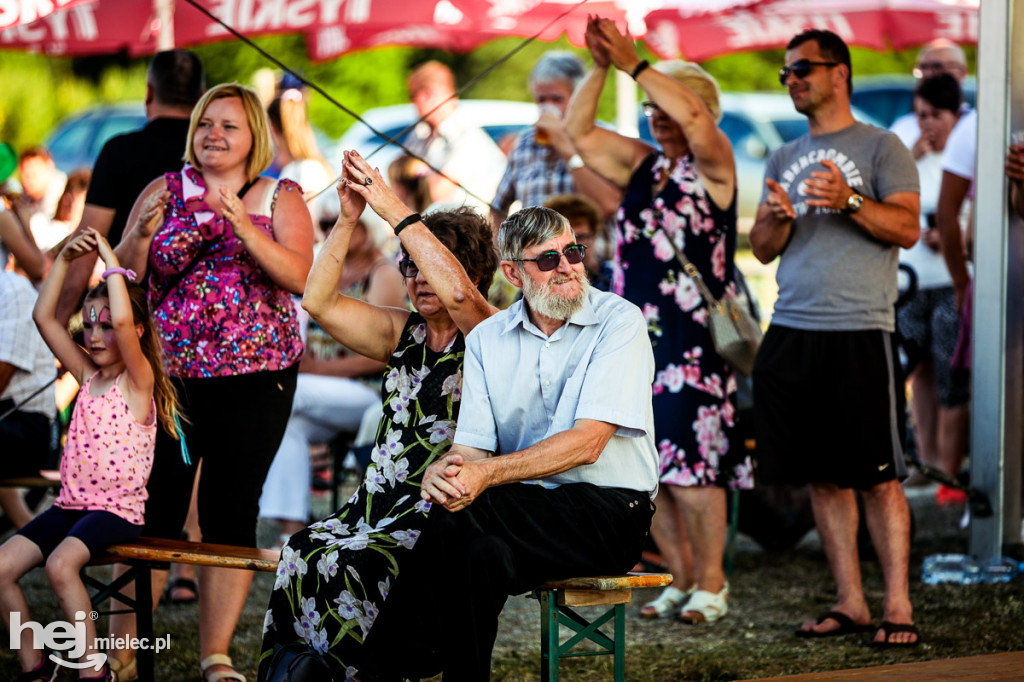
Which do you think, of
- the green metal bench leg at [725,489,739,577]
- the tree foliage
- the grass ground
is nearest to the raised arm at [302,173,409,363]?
the grass ground

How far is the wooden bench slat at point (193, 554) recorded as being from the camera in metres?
3.72

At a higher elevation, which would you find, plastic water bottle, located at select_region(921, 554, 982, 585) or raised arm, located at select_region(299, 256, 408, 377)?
raised arm, located at select_region(299, 256, 408, 377)

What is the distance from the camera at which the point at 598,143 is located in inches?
209

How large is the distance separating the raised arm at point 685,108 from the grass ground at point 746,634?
5.67 ft

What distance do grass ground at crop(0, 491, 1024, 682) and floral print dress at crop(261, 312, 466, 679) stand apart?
0.90m

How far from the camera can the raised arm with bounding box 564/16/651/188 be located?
17.3ft

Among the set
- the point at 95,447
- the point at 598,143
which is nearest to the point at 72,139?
the point at 598,143

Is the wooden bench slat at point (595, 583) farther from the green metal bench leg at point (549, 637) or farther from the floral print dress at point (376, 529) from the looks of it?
the floral print dress at point (376, 529)

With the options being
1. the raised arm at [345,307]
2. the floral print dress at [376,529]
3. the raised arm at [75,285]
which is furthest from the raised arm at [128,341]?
the floral print dress at [376,529]

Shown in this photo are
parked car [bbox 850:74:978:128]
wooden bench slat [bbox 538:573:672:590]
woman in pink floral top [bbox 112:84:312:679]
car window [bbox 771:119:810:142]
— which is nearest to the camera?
wooden bench slat [bbox 538:573:672:590]

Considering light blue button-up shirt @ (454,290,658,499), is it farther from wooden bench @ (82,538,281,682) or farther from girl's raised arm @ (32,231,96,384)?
girl's raised arm @ (32,231,96,384)

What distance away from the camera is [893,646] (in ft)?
14.6

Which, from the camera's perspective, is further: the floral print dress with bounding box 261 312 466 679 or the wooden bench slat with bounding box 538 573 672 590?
the floral print dress with bounding box 261 312 466 679

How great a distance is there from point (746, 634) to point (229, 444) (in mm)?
2032
